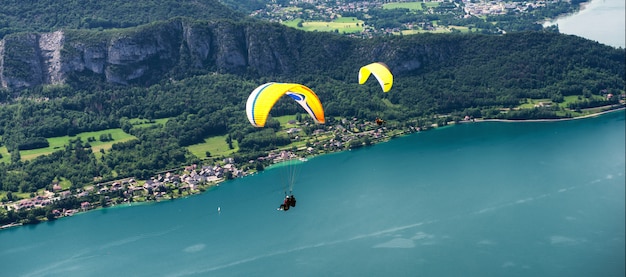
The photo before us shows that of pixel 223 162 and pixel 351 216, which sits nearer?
pixel 351 216

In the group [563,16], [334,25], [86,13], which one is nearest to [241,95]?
[86,13]

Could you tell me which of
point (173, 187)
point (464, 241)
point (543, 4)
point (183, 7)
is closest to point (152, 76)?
point (183, 7)

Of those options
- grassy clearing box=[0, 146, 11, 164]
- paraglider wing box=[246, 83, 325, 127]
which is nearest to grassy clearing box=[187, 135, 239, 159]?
grassy clearing box=[0, 146, 11, 164]

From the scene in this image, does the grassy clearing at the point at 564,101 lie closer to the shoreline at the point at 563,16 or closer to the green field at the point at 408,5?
the shoreline at the point at 563,16

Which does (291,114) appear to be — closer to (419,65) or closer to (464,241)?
(419,65)

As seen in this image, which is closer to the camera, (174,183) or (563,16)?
(174,183)

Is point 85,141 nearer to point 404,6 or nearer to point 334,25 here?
point 334,25

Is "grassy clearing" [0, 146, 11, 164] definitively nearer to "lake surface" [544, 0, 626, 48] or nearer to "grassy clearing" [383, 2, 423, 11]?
"lake surface" [544, 0, 626, 48]
